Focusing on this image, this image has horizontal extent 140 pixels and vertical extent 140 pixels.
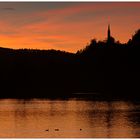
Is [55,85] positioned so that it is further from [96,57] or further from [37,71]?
[96,57]

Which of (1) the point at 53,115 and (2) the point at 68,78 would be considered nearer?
(1) the point at 53,115

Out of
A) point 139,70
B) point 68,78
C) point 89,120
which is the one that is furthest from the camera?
point 68,78

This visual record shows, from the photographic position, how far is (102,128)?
5347cm

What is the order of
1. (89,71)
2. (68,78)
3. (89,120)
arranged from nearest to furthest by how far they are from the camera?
(89,120) < (89,71) < (68,78)

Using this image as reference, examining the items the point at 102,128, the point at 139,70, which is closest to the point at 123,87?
the point at 139,70

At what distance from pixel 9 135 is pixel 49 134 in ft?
10.2

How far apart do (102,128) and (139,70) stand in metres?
71.1

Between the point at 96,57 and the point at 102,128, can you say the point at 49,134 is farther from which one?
the point at 96,57

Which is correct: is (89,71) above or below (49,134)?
above

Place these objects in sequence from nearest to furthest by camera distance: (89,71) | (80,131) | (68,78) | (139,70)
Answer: (80,131)
(139,70)
(89,71)
(68,78)

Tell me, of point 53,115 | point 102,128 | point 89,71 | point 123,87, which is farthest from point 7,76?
point 102,128

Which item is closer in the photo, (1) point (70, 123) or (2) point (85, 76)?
(1) point (70, 123)

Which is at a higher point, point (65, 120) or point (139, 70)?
point (139, 70)

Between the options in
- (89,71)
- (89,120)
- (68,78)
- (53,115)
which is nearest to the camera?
(89,120)
